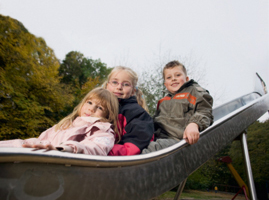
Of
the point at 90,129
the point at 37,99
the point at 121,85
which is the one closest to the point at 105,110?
the point at 90,129

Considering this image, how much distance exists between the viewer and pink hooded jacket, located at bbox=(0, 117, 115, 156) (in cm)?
119

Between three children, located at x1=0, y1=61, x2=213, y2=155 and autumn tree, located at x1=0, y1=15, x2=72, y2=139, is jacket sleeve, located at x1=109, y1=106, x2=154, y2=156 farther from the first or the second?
autumn tree, located at x1=0, y1=15, x2=72, y2=139

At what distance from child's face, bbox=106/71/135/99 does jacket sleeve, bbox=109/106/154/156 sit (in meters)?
0.35

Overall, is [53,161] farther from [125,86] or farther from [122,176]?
[125,86]

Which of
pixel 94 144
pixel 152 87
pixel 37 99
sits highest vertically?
pixel 152 87

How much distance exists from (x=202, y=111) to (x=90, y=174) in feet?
4.30

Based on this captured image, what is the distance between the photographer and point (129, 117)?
5.71 ft

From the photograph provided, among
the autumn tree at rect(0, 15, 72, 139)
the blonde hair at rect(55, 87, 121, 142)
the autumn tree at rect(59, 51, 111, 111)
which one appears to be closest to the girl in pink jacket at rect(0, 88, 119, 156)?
the blonde hair at rect(55, 87, 121, 142)

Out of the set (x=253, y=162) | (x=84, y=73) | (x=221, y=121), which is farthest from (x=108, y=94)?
(x=84, y=73)

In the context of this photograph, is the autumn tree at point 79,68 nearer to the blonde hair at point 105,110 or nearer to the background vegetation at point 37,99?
the background vegetation at point 37,99

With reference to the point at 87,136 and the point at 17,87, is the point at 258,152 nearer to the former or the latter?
the point at 17,87

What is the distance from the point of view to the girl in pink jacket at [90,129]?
3.99 feet

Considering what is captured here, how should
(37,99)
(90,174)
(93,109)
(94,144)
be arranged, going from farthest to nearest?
1. (37,99)
2. (93,109)
3. (94,144)
4. (90,174)

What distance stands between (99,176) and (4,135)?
686 cm
